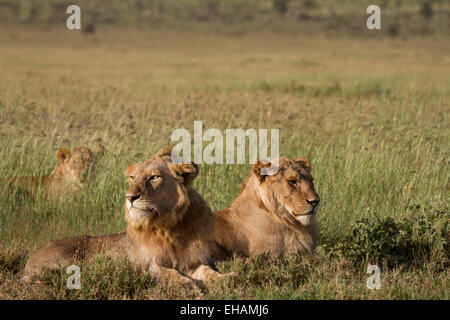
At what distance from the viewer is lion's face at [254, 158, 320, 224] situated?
18.3ft

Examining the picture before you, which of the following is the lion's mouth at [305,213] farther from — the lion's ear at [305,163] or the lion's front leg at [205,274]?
the lion's front leg at [205,274]

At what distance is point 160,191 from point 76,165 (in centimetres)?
324

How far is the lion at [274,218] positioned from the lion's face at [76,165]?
276 cm

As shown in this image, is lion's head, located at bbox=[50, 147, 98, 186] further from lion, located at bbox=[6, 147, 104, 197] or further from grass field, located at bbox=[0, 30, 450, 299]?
grass field, located at bbox=[0, 30, 450, 299]

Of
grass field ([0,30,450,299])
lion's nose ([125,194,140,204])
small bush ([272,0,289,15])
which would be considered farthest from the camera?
small bush ([272,0,289,15])

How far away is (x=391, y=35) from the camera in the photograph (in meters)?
51.3

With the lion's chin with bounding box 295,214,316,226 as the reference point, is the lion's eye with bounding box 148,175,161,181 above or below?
above

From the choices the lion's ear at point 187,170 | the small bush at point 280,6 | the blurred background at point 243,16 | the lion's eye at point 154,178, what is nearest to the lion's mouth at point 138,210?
the lion's eye at point 154,178

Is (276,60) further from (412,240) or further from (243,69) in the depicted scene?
(412,240)

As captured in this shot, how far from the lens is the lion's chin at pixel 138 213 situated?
514 centimetres

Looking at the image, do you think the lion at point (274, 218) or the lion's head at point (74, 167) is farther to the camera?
the lion's head at point (74, 167)

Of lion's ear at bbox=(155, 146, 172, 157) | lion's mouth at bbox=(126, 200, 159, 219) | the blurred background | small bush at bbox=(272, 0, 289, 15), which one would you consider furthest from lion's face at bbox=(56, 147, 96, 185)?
small bush at bbox=(272, 0, 289, 15)

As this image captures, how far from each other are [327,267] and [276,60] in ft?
89.3

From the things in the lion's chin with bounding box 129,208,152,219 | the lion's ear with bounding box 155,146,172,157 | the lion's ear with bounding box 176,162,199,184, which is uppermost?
the lion's ear with bounding box 155,146,172,157
